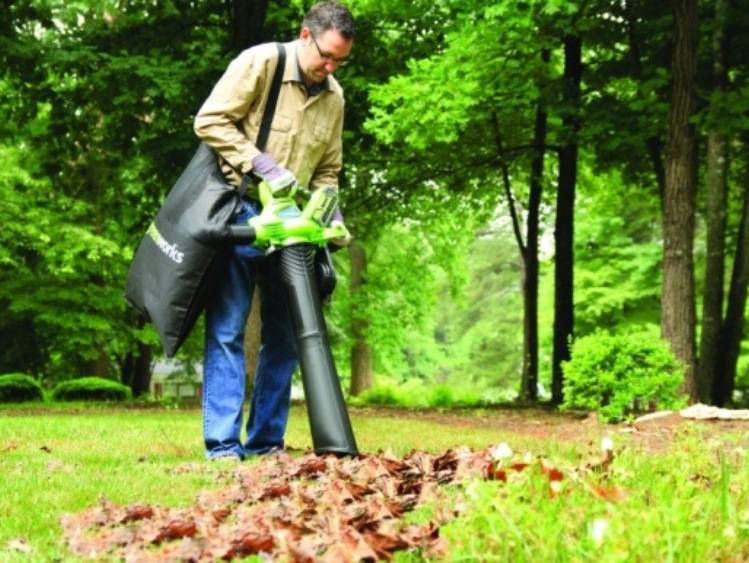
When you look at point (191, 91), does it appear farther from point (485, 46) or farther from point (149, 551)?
point (149, 551)

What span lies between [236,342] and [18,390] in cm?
1184

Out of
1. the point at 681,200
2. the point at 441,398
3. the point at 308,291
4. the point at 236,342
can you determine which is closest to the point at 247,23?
the point at 681,200

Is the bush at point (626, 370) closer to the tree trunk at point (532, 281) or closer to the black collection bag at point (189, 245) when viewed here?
the black collection bag at point (189, 245)

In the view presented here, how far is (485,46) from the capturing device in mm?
11695

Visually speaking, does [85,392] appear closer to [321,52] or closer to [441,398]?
[441,398]

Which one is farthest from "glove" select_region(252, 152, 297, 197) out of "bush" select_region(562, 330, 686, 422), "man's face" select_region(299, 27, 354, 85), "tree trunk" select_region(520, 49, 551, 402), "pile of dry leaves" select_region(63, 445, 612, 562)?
"tree trunk" select_region(520, 49, 551, 402)

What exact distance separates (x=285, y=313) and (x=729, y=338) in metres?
10.2

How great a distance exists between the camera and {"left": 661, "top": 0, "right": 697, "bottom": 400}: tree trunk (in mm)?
10508

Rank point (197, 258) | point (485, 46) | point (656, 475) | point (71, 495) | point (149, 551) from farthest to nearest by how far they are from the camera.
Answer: point (485, 46) → point (197, 258) → point (71, 495) → point (656, 475) → point (149, 551)

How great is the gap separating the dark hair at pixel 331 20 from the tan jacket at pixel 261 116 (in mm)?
261

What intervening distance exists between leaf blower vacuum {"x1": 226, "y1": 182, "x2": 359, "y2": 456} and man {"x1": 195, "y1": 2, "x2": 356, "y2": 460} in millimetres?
163

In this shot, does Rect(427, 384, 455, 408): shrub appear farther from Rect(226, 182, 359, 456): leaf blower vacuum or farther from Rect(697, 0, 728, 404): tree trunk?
Rect(226, 182, 359, 456): leaf blower vacuum

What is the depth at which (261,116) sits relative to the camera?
16.7 feet

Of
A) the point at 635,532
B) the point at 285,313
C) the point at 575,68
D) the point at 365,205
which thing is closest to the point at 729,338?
the point at 575,68
